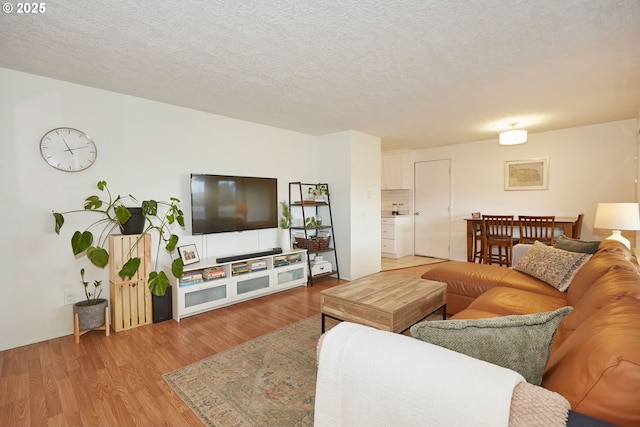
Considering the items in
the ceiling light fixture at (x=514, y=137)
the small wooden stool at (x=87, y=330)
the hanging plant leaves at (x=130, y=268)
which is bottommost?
the small wooden stool at (x=87, y=330)

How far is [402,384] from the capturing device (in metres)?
0.82

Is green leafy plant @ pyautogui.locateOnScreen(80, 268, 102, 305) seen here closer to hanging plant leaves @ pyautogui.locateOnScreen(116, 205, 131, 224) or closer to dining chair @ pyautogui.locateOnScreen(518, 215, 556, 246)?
hanging plant leaves @ pyautogui.locateOnScreen(116, 205, 131, 224)

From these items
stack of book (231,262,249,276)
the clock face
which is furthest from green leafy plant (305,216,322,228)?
the clock face

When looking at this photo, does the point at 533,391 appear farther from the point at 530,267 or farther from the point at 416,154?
the point at 416,154

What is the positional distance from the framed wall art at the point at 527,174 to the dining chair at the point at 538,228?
0.73 m

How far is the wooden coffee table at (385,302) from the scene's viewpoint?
6.65 ft

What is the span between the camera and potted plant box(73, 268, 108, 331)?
2.56m

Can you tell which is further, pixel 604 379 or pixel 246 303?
pixel 246 303

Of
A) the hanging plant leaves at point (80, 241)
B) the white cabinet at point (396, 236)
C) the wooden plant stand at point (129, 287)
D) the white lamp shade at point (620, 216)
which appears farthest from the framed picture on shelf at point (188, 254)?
the white lamp shade at point (620, 216)

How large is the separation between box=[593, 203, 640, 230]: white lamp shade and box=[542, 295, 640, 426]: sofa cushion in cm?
309

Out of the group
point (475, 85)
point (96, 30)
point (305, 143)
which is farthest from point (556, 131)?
point (96, 30)

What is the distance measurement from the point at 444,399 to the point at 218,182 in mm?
3239

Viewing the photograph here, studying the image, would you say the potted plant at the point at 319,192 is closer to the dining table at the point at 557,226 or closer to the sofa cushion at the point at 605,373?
the dining table at the point at 557,226

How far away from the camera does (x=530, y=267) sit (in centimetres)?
277
